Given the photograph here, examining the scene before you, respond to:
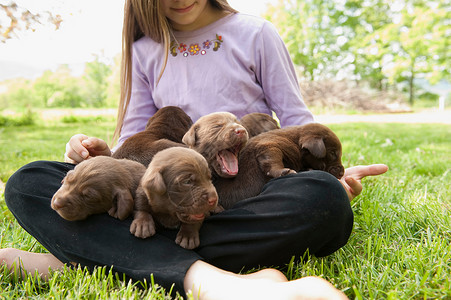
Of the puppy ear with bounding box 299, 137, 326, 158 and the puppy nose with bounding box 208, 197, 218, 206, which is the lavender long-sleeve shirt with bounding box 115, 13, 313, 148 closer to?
the puppy ear with bounding box 299, 137, 326, 158

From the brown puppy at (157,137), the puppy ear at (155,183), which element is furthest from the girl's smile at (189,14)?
the puppy ear at (155,183)

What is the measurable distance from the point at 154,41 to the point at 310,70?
31.0m

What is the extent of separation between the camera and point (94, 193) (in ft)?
7.64

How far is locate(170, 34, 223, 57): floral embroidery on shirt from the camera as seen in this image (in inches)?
156

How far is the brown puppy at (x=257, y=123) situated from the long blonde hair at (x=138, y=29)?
42.1 inches

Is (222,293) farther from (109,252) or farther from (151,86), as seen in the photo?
(151,86)

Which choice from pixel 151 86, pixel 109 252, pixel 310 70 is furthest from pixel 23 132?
pixel 310 70

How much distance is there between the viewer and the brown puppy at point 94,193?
2.30 m

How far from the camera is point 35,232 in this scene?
100 inches

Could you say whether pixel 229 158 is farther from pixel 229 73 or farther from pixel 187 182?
pixel 229 73

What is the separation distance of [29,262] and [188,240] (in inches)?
44.2

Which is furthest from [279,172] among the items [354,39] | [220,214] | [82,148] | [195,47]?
[354,39]

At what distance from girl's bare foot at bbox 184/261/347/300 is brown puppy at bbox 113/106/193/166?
117cm

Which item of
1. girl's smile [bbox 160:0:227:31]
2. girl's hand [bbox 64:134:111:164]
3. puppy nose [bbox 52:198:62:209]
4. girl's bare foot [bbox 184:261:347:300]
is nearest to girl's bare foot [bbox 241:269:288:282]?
girl's bare foot [bbox 184:261:347:300]
